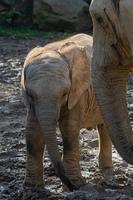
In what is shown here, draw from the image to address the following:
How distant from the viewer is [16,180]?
6.55 meters

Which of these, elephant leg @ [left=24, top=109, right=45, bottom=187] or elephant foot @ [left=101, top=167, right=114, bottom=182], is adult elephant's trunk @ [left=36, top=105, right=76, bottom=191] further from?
elephant foot @ [left=101, top=167, right=114, bottom=182]

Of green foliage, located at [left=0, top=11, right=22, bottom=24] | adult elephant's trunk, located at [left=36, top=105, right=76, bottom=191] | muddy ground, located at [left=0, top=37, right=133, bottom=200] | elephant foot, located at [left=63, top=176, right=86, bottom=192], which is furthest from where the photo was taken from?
green foliage, located at [left=0, top=11, right=22, bottom=24]

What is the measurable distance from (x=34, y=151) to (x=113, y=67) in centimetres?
171

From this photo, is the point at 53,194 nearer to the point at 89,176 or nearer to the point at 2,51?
the point at 89,176

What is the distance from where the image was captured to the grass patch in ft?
57.1

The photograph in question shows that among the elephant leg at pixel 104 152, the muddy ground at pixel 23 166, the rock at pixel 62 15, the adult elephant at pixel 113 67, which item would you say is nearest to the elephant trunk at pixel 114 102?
the adult elephant at pixel 113 67

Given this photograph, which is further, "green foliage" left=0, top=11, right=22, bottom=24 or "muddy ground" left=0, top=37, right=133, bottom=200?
"green foliage" left=0, top=11, right=22, bottom=24

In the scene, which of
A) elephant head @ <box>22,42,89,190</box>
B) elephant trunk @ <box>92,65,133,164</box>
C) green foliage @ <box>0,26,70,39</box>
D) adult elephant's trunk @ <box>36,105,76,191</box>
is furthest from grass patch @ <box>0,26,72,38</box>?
elephant trunk @ <box>92,65,133,164</box>

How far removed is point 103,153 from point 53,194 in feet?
3.64

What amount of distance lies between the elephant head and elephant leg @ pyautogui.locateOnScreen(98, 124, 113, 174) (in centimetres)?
96

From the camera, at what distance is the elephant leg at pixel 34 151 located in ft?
20.0

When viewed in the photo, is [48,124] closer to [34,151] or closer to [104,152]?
[34,151]

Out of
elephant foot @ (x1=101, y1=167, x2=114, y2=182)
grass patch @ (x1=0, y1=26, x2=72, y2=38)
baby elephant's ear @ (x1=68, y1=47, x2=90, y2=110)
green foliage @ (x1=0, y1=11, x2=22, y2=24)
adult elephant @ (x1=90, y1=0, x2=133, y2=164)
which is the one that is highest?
adult elephant @ (x1=90, y1=0, x2=133, y2=164)

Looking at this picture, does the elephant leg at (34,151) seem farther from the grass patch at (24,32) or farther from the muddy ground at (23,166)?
the grass patch at (24,32)
